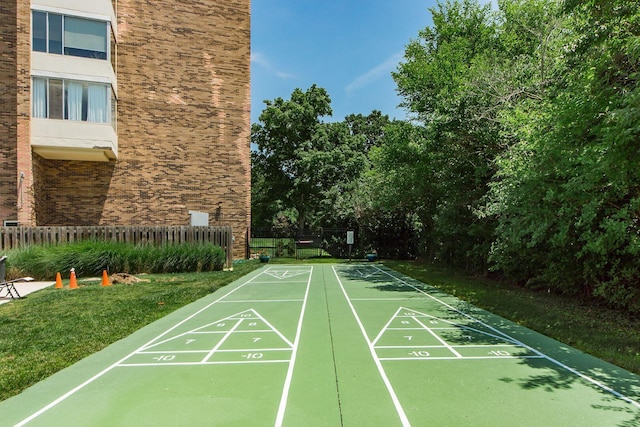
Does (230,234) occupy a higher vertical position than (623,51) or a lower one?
lower

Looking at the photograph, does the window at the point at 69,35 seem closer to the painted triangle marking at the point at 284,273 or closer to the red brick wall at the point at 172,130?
the red brick wall at the point at 172,130

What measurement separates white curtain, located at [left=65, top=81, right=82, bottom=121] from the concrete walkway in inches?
298

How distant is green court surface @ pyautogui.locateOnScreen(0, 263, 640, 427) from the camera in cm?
385

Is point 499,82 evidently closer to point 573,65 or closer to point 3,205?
point 573,65

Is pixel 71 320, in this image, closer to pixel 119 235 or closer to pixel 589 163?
pixel 119 235

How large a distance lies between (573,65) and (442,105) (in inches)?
203

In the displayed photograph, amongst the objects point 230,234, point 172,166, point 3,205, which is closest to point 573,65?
point 230,234

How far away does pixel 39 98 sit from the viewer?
16.1 meters

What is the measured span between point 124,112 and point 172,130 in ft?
7.80

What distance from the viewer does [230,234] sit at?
17953 mm

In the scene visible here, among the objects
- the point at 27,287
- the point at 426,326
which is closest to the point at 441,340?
the point at 426,326

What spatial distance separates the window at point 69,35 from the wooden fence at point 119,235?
26.2 ft

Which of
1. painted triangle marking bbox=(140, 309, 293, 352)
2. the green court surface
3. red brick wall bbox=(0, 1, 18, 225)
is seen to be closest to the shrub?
red brick wall bbox=(0, 1, 18, 225)

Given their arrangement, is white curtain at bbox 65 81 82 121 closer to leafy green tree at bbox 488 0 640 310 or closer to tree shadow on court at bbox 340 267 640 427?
leafy green tree at bbox 488 0 640 310
